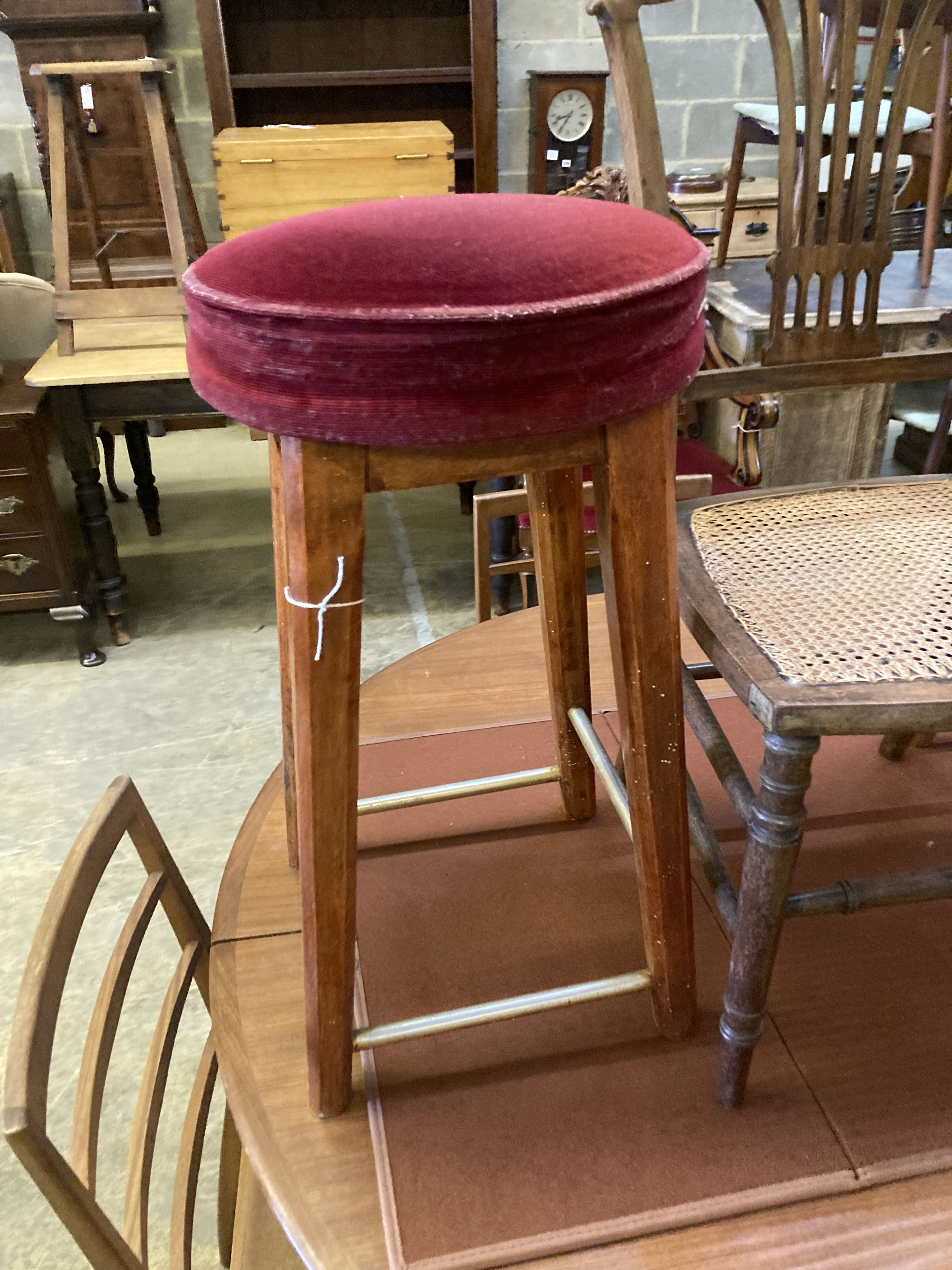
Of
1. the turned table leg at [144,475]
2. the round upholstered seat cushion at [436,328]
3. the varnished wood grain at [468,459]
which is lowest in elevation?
the turned table leg at [144,475]

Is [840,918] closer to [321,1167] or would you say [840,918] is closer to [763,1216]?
[763,1216]

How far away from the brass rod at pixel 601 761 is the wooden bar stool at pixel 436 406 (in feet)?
0.43

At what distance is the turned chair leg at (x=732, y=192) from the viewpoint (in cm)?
276

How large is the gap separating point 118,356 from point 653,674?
6.87ft

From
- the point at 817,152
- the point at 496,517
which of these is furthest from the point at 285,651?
the point at 496,517

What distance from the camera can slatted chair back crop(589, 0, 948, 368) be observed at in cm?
88

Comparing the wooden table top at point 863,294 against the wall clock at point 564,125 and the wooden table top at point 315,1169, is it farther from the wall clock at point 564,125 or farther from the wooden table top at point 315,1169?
the wooden table top at point 315,1169

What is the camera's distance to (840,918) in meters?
0.90

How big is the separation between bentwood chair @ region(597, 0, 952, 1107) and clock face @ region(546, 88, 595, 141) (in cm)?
317

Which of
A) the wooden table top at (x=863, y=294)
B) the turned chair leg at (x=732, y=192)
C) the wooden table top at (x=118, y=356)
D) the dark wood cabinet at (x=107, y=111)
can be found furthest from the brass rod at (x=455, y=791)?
the dark wood cabinet at (x=107, y=111)

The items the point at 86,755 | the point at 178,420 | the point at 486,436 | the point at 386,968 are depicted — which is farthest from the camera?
the point at 178,420

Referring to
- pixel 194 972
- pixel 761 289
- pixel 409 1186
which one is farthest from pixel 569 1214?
pixel 761 289

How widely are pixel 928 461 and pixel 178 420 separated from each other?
3.10 meters

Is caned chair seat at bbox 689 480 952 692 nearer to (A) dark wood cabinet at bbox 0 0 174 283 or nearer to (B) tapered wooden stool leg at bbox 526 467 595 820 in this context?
(B) tapered wooden stool leg at bbox 526 467 595 820
